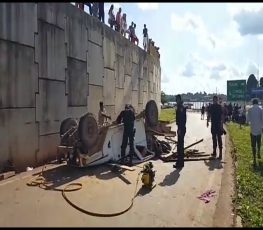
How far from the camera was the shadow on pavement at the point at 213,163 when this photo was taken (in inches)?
342

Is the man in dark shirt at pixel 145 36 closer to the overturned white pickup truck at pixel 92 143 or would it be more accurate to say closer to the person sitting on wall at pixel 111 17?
the person sitting on wall at pixel 111 17

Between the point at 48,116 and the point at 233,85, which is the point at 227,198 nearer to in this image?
the point at 48,116

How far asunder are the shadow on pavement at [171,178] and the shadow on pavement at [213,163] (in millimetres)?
1022

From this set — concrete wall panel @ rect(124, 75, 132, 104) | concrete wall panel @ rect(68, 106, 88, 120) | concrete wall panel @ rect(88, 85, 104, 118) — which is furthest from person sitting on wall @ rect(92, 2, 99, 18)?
concrete wall panel @ rect(124, 75, 132, 104)

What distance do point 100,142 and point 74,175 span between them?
137 centimetres

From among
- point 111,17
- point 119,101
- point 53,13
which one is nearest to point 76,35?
point 53,13

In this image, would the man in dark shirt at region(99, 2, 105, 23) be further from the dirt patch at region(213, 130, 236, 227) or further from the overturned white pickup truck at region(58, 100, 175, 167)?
the dirt patch at region(213, 130, 236, 227)

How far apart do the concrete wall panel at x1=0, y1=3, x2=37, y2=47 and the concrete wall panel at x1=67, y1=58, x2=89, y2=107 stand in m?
2.04

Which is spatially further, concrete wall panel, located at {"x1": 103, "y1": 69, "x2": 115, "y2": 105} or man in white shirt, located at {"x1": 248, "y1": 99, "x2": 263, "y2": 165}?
concrete wall panel, located at {"x1": 103, "y1": 69, "x2": 115, "y2": 105}

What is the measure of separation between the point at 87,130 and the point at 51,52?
107 inches

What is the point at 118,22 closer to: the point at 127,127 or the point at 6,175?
the point at 127,127

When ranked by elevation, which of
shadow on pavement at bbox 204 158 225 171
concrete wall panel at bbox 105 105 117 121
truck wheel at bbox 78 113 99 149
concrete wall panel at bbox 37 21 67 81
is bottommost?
shadow on pavement at bbox 204 158 225 171

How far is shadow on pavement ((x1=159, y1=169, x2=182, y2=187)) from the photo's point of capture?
6.99 m

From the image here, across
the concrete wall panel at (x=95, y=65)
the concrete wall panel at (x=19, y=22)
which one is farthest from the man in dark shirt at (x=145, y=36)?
the concrete wall panel at (x=19, y=22)
